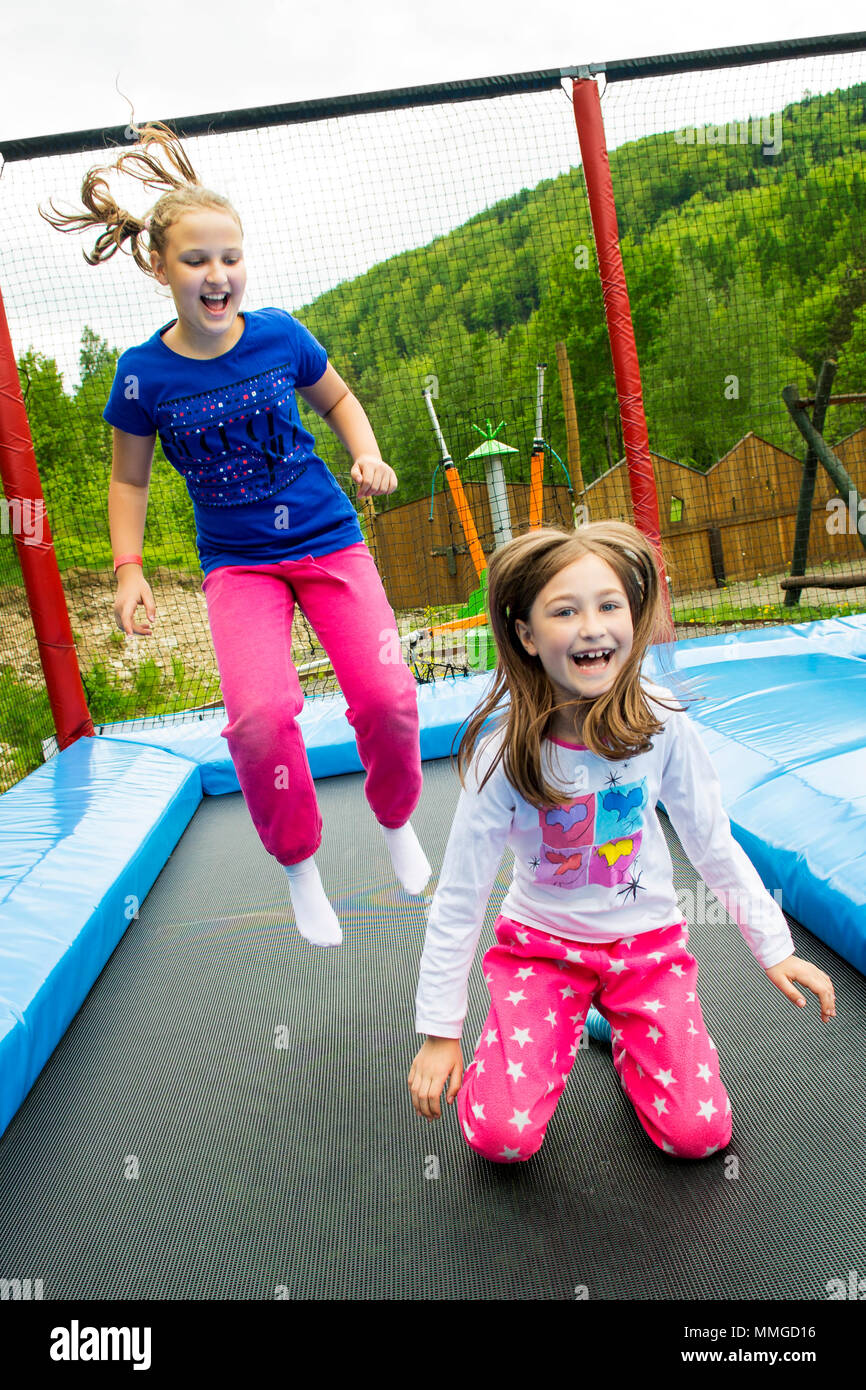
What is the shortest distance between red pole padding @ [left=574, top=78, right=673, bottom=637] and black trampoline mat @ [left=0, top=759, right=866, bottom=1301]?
1.85 metres

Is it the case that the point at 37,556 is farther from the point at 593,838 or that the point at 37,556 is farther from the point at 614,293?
the point at 593,838

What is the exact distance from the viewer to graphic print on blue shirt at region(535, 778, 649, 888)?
1.01m

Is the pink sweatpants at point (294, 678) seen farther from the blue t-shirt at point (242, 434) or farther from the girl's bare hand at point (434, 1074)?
the girl's bare hand at point (434, 1074)

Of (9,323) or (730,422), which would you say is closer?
(9,323)

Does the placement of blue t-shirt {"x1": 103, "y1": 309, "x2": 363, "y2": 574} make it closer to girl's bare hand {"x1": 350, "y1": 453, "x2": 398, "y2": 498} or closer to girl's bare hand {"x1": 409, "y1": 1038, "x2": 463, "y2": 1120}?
girl's bare hand {"x1": 350, "y1": 453, "x2": 398, "y2": 498}

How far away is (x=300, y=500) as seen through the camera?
51.6 inches

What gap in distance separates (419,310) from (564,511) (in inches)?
69.6

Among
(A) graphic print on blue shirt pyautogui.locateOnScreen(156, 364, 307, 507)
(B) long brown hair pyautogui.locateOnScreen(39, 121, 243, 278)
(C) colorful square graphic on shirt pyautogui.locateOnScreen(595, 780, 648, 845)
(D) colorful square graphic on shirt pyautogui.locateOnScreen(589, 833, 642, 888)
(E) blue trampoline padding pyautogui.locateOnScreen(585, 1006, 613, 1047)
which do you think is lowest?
Answer: (E) blue trampoline padding pyautogui.locateOnScreen(585, 1006, 613, 1047)

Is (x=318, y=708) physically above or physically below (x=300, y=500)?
below

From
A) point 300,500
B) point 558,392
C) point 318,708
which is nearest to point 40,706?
point 318,708

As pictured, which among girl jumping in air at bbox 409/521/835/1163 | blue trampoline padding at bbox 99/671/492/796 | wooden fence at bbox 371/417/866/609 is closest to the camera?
girl jumping in air at bbox 409/521/835/1163

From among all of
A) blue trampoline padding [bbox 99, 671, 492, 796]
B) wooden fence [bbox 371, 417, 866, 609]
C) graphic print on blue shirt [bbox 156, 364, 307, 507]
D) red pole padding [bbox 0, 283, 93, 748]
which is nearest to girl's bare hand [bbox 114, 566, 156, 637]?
graphic print on blue shirt [bbox 156, 364, 307, 507]

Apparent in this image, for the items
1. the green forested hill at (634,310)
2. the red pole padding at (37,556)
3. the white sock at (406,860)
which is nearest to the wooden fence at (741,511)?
the green forested hill at (634,310)
